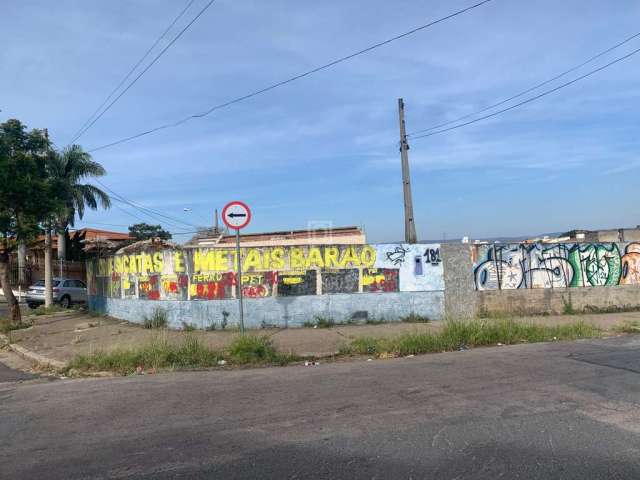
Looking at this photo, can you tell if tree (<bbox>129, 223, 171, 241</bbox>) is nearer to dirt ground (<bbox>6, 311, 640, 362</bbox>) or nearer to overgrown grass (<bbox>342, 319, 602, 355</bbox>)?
dirt ground (<bbox>6, 311, 640, 362</bbox>)

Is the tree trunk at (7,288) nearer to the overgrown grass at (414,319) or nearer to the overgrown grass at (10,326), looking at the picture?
the overgrown grass at (10,326)

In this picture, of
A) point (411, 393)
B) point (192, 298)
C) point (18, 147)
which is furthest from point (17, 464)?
point (18, 147)

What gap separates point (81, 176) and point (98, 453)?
77.8ft

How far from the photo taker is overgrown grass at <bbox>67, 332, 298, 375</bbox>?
909 centimetres

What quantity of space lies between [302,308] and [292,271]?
98cm

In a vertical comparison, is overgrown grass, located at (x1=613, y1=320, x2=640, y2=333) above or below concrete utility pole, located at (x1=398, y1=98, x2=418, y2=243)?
below

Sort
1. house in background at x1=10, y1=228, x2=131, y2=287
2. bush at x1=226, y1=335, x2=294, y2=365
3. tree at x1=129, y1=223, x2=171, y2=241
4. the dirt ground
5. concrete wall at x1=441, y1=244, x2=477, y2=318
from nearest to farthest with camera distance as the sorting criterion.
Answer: bush at x1=226, y1=335, x2=294, y2=365
the dirt ground
concrete wall at x1=441, y1=244, x2=477, y2=318
house in background at x1=10, y1=228, x2=131, y2=287
tree at x1=129, y1=223, x2=171, y2=241

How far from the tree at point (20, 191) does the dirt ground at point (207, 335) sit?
2705 millimetres

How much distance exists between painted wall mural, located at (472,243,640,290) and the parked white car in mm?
19891

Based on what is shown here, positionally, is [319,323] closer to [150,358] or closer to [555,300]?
[150,358]

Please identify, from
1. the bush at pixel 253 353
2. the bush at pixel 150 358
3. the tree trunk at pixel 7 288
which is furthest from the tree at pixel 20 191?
the bush at pixel 253 353

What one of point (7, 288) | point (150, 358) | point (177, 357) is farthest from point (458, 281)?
point (7, 288)

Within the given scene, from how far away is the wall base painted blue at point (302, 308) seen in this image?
517 inches

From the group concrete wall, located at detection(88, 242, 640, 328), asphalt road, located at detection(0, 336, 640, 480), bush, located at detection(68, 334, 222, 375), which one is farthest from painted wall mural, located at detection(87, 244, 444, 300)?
asphalt road, located at detection(0, 336, 640, 480)
